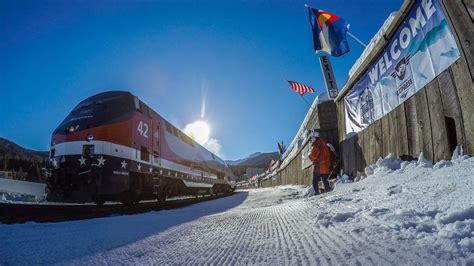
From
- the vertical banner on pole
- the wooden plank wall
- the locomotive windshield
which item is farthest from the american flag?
the wooden plank wall

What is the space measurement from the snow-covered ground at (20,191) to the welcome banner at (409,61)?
41.4ft

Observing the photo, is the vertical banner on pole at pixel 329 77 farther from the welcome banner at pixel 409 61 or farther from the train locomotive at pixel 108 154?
the train locomotive at pixel 108 154

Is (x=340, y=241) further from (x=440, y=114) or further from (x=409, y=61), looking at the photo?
(x=409, y=61)

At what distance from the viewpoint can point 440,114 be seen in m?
3.53

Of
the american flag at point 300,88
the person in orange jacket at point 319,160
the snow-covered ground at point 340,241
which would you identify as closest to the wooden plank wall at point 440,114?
the snow-covered ground at point 340,241

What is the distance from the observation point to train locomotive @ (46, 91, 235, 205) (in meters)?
8.16

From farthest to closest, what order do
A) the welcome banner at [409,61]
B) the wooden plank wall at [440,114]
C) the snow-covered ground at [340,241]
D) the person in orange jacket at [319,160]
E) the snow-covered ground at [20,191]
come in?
the snow-covered ground at [20,191] → the person in orange jacket at [319,160] → the welcome banner at [409,61] → the wooden plank wall at [440,114] → the snow-covered ground at [340,241]

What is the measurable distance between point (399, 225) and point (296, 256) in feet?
2.40

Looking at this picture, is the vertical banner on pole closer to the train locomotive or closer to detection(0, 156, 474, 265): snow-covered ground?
the train locomotive

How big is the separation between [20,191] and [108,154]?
7954 mm

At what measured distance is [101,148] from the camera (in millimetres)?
8266

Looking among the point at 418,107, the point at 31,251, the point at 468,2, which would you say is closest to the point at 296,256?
the point at 31,251

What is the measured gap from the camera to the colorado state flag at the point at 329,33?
8492 millimetres

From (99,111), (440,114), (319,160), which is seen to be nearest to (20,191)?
(99,111)
